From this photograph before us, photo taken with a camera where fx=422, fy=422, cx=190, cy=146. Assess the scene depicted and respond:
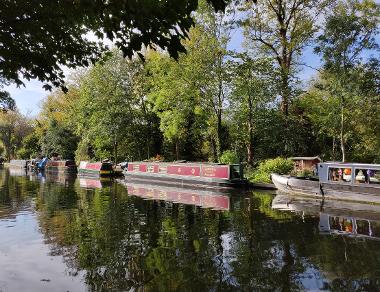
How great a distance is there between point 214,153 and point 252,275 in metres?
25.7

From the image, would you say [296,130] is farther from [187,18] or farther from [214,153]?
[187,18]

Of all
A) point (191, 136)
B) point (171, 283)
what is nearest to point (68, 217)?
point (171, 283)

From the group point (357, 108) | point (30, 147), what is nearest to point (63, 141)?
point (30, 147)

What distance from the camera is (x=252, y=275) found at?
872cm

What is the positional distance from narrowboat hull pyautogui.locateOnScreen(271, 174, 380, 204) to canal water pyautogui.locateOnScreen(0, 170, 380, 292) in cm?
57

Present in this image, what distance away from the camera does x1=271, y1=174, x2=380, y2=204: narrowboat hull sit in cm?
1817

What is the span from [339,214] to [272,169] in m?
10.2

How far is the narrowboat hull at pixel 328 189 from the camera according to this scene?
18172mm

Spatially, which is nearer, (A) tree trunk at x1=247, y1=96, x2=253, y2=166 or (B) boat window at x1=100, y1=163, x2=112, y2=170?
(A) tree trunk at x1=247, y1=96, x2=253, y2=166

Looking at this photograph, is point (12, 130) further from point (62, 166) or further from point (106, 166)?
point (106, 166)

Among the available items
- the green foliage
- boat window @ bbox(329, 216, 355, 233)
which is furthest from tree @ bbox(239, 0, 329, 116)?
the green foliage

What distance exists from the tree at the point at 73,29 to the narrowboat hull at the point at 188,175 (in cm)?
1903

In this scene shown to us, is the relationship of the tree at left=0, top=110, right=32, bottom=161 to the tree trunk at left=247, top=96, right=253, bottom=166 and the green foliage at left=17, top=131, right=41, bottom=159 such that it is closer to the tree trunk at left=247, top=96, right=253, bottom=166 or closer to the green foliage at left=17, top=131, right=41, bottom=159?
the green foliage at left=17, top=131, right=41, bottom=159

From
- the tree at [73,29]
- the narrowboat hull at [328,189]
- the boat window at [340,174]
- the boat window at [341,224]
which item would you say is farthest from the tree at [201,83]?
the tree at [73,29]
